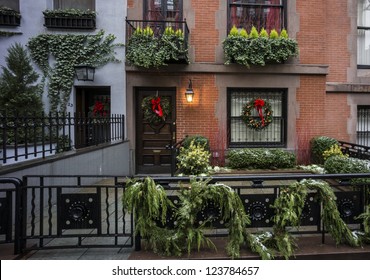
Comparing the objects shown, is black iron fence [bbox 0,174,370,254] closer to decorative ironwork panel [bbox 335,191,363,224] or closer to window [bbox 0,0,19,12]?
decorative ironwork panel [bbox 335,191,363,224]

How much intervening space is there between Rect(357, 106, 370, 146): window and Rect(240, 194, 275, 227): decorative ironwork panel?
8.46m

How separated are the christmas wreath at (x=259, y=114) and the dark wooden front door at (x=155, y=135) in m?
2.56

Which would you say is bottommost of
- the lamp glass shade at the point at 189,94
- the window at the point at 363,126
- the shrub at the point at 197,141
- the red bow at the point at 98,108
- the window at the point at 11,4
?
the shrub at the point at 197,141

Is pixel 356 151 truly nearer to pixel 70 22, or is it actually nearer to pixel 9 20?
pixel 70 22

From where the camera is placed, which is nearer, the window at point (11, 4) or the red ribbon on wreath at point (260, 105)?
the window at point (11, 4)

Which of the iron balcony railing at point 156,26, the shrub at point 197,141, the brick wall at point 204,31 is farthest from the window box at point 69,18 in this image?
the shrub at point 197,141

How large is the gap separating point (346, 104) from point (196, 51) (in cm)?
582

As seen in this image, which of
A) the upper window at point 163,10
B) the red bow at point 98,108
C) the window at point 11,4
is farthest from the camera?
the red bow at point 98,108

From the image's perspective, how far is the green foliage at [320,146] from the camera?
891 centimetres

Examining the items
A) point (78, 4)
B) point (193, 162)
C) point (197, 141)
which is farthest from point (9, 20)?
point (193, 162)

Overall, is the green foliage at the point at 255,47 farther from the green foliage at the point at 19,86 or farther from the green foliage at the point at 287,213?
the green foliage at the point at 19,86

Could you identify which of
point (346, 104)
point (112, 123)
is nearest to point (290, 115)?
point (346, 104)

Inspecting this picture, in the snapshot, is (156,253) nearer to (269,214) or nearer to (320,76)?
(269,214)

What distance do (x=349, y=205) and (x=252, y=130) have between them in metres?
6.01
